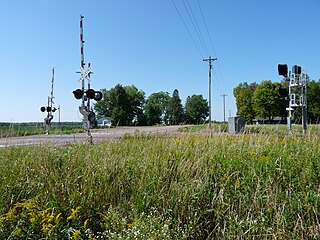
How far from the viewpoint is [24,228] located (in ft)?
6.55

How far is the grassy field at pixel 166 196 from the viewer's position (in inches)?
79.7

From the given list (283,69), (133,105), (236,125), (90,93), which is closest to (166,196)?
(236,125)

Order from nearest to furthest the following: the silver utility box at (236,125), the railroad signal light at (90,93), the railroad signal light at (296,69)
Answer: the silver utility box at (236,125), the railroad signal light at (90,93), the railroad signal light at (296,69)

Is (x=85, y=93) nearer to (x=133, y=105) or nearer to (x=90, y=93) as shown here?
(x=90, y=93)

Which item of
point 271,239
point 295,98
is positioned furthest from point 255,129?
point 295,98

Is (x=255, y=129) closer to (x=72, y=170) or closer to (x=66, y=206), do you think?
(x=72, y=170)

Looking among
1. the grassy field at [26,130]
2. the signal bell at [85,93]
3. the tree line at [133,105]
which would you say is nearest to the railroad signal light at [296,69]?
the signal bell at [85,93]

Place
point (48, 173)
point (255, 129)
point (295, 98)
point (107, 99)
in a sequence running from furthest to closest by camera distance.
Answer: point (107, 99), point (295, 98), point (255, 129), point (48, 173)

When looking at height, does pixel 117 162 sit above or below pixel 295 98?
below

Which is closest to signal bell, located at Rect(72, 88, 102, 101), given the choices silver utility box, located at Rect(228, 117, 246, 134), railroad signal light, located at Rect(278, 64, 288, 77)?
silver utility box, located at Rect(228, 117, 246, 134)

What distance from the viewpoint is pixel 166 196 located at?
260cm

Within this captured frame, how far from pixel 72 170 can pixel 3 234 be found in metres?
1.37

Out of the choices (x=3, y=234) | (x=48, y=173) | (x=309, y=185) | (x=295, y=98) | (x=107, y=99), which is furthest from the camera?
(x=107, y=99)

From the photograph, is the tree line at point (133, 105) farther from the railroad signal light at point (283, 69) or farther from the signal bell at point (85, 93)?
the signal bell at point (85, 93)
